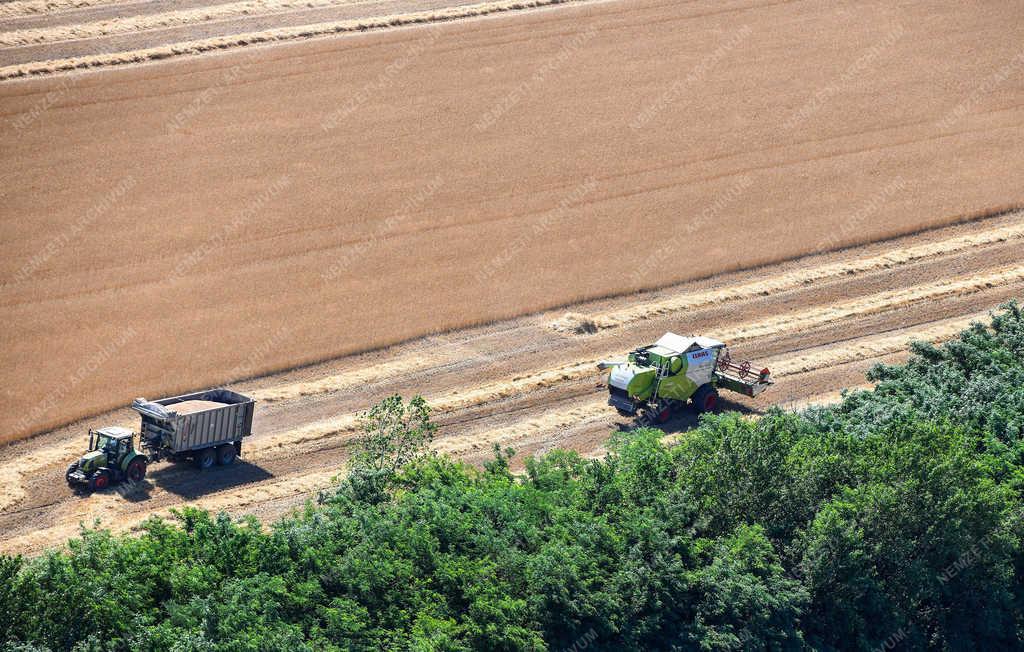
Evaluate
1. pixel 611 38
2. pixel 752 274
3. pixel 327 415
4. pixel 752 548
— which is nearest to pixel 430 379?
pixel 327 415

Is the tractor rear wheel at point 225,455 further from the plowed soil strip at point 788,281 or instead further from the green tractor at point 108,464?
the plowed soil strip at point 788,281

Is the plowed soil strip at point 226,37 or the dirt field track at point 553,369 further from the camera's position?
the plowed soil strip at point 226,37

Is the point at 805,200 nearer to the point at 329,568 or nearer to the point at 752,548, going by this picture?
the point at 752,548

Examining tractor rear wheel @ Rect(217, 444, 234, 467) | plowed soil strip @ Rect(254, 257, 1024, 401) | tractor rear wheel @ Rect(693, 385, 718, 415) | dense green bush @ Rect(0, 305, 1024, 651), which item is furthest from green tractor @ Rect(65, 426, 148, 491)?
tractor rear wheel @ Rect(693, 385, 718, 415)

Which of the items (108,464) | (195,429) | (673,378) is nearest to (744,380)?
(673,378)

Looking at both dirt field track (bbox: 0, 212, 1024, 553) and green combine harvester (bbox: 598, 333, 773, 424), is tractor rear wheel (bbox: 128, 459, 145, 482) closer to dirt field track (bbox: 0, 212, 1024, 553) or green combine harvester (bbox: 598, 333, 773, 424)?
dirt field track (bbox: 0, 212, 1024, 553)

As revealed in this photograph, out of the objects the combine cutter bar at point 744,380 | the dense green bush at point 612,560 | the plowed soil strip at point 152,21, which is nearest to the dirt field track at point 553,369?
the combine cutter bar at point 744,380
